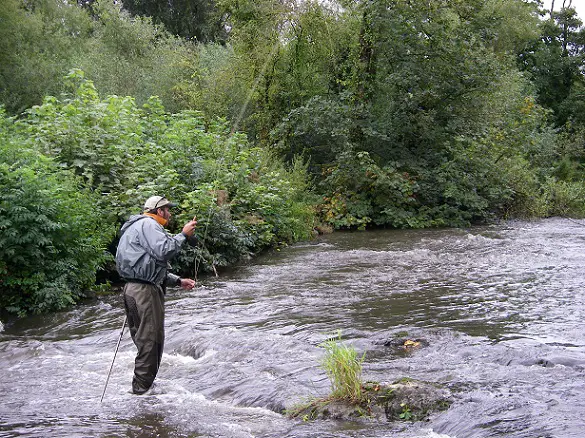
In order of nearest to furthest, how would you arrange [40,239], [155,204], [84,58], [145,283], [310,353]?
[145,283] → [155,204] → [310,353] → [40,239] → [84,58]

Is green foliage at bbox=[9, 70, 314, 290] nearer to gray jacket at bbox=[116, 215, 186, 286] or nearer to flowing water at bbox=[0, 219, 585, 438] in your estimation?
flowing water at bbox=[0, 219, 585, 438]

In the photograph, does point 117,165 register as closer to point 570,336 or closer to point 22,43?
point 570,336

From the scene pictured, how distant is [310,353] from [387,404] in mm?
2010

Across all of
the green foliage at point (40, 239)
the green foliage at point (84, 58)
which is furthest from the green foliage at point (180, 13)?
the green foliage at point (40, 239)

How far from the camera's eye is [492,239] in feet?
57.3

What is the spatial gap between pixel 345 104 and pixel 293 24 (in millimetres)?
3528

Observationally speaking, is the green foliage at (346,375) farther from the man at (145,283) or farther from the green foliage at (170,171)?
the green foliage at (170,171)

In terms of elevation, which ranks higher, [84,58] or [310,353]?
[84,58]

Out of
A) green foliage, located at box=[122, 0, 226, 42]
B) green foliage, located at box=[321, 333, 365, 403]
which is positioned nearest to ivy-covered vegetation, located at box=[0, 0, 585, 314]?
green foliage, located at box=[321, 333, 365, 403]

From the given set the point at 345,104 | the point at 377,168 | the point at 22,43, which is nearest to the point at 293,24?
the point at 345,104

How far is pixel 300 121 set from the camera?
75.0ft

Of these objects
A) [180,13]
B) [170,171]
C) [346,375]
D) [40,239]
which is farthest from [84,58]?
[346,375]

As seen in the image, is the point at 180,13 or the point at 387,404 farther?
the point at 180,13

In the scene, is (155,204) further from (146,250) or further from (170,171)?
(170,171)
